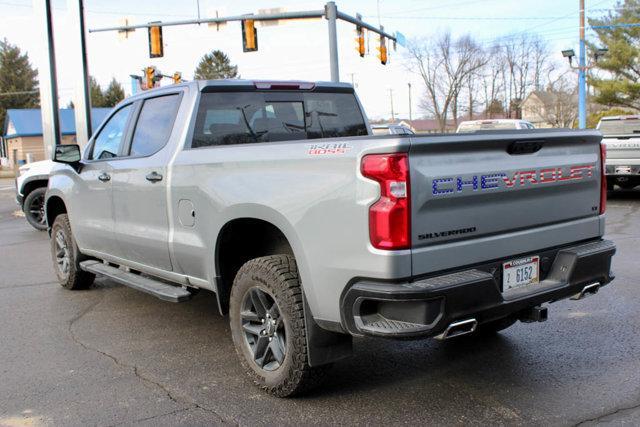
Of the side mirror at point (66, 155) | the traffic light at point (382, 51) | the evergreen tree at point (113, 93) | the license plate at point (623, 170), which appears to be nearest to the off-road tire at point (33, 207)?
the side mirror at point (66, 155)

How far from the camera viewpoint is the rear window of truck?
461 centimetres

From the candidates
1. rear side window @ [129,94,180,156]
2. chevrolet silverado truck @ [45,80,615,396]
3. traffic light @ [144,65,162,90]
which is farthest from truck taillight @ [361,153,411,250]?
traffic light @ [144,65,162,90]

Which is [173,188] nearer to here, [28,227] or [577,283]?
[577,283]

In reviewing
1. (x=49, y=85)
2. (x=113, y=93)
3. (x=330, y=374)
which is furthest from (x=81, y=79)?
(x=113, y=93)

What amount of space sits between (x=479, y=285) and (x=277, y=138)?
231 cm

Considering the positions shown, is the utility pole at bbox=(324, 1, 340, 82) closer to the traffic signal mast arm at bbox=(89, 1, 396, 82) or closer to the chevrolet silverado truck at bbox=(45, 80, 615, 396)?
the traffic signal mast arm at bbox=(89, 1, 396, 82)

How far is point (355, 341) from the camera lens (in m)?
4.80

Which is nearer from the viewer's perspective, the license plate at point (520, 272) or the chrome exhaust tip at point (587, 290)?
the license plate at point (520, 272)

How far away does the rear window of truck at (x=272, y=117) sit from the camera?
461 cm

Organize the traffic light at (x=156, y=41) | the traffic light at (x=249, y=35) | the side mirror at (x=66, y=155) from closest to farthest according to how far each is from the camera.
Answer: the side mirror at (x=66, y=155), the traffic light at (x=249, y=35), the traffic light at (x=156, y=41)

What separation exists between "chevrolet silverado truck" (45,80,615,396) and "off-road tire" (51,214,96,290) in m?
1.51

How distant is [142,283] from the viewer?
4.92 m

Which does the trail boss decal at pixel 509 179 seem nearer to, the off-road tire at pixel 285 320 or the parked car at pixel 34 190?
the off-road tire at pixel 285 320

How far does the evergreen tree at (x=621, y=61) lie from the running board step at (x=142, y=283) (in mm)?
34672
